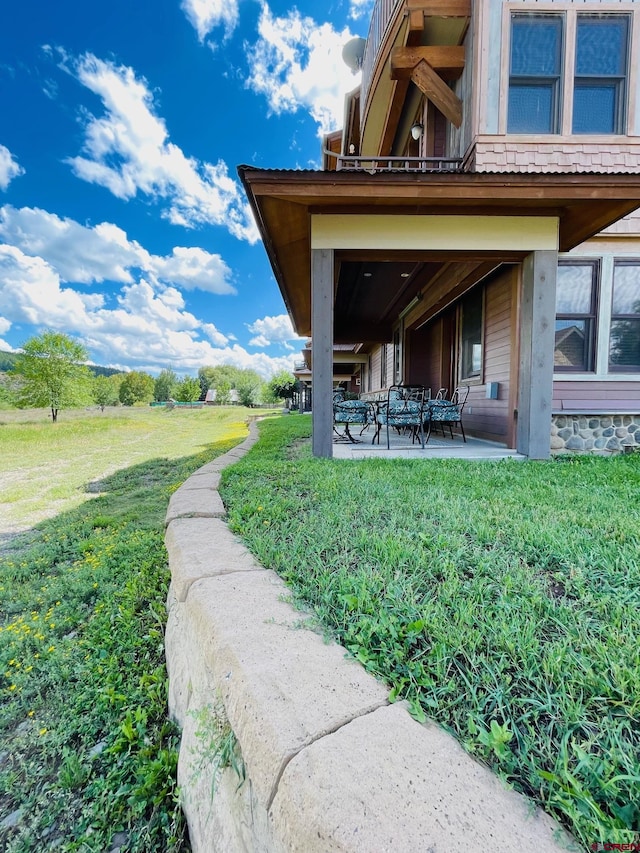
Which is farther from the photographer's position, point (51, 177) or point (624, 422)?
point (51, 177)

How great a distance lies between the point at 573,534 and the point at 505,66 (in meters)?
6.09

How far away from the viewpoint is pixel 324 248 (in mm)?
4176

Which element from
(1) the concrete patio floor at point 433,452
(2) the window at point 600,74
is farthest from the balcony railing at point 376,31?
(1) the concrete patio floor at point 433,452

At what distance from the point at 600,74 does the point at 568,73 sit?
473mm

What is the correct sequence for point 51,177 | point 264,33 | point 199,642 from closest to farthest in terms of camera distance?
point 199,642
point 264,33
point 51,177

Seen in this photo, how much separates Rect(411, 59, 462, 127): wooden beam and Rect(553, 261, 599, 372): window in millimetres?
2706

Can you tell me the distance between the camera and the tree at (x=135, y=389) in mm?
60344

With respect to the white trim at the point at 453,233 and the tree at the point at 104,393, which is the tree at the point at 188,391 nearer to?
the tree at the point at 104,393

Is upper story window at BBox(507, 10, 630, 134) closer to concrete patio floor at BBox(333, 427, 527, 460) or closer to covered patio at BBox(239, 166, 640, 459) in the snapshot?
covered patio at BBox(239, 166, 640, 459)

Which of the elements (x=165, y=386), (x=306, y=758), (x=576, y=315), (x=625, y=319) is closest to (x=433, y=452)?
(x=576, y=315)

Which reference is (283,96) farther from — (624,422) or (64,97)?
(624,422)

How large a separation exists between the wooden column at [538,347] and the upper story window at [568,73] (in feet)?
7.68

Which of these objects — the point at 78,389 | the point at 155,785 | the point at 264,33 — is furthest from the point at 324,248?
the point at 78,389

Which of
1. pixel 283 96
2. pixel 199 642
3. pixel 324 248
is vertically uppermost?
pixel 283 96
